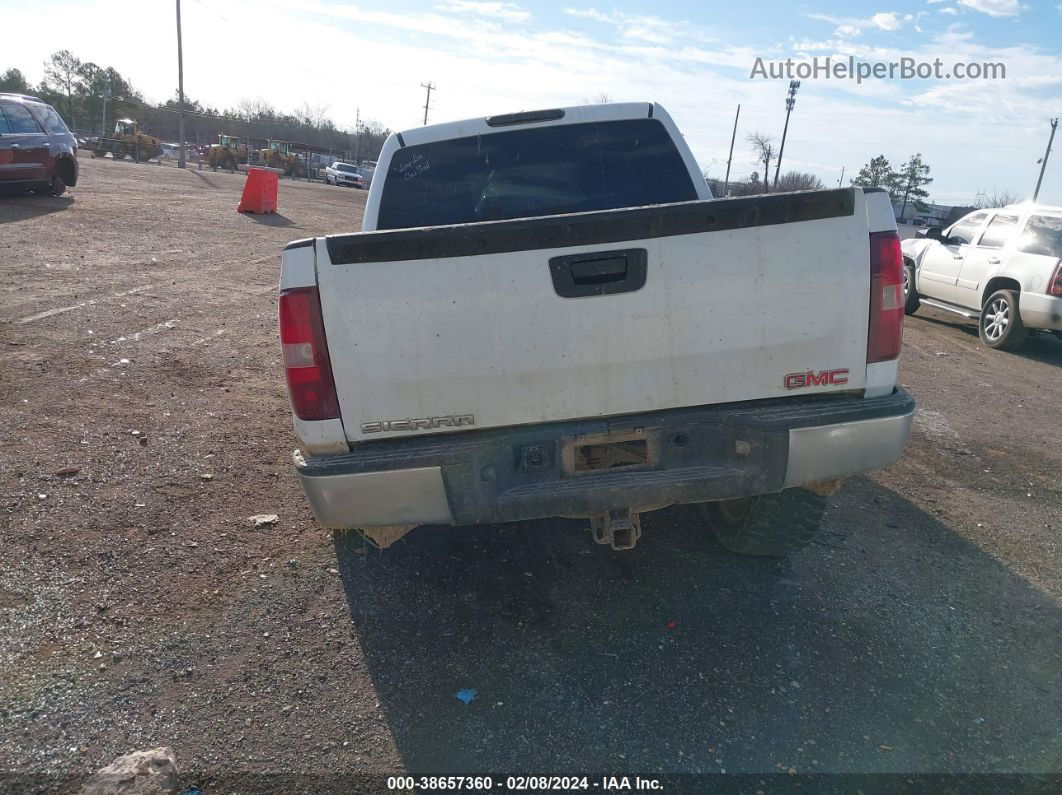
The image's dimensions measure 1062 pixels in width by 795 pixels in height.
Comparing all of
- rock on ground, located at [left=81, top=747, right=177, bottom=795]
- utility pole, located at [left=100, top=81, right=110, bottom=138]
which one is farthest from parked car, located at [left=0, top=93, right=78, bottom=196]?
utility pole, located at [left=100, top=81, right=110, bottom=138]

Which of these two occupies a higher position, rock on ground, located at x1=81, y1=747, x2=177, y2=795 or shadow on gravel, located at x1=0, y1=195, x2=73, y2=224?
shadow on gravel, located at x1=0, y1=195, x2=73, y2=224

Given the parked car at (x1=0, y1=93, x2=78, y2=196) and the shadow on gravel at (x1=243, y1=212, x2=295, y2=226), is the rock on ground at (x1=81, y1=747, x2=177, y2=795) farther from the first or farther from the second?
the shadow on gravel at (x1=243, y1=212, x2=295, y2=226)

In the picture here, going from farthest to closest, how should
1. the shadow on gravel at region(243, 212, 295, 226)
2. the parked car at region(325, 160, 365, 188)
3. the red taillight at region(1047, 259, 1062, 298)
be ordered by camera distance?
the parked car at region(325, 160, 365, 188)
the shadow on gravel at region(243, 212, 295, 226)
the red taillight at region(1047, 259, 1062, 298)

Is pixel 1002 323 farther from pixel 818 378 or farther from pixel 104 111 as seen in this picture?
pixel 104 111

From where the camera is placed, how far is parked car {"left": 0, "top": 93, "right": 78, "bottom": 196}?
44.4ft

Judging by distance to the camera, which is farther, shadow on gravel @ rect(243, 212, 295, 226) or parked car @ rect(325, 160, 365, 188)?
parked car @ rect(325, 160, 365, 188)

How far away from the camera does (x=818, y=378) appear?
289 cm

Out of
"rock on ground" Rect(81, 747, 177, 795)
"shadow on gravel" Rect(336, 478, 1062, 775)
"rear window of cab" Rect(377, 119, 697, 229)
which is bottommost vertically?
"rock on ground" Rect(81, 747, 177, 795)

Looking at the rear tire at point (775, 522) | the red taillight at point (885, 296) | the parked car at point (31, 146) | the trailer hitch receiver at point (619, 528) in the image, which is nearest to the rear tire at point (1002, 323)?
the rear tire at point (775, 522)

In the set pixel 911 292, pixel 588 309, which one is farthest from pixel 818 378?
pixel 911 292

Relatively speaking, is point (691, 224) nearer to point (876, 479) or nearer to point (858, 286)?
point (858, 286)

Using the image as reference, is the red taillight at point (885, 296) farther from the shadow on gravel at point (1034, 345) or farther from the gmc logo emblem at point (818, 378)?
the shadow on gravel at point (1034, 345)

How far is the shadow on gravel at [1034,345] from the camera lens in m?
9.13

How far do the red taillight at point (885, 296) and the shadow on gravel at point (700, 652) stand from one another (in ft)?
3.99
